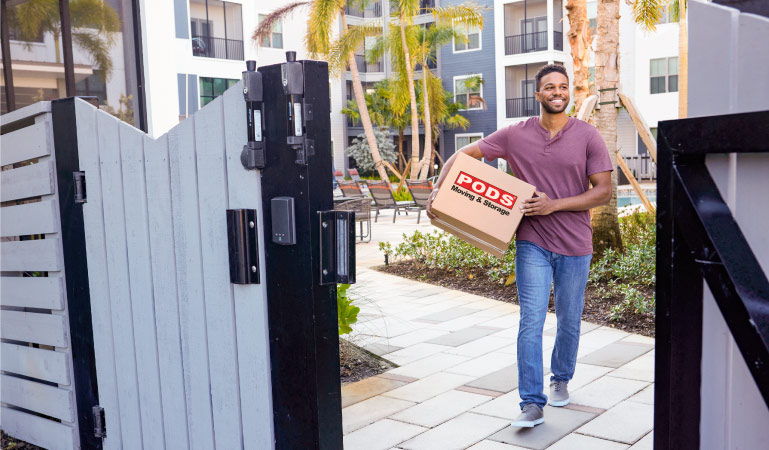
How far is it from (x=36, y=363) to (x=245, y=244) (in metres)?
2.01

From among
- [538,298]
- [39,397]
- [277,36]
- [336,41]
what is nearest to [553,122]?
[538,298]

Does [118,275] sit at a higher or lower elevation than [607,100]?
lower

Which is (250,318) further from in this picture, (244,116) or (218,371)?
(244,116)

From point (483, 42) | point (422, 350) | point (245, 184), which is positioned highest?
point (483, 42)

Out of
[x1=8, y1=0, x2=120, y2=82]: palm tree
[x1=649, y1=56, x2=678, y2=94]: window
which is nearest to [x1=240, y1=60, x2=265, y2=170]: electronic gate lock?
[x1=8, y1=0, x2=120, y2=82]: palm tree

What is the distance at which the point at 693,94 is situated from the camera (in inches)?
71.3

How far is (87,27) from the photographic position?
21.2 feet

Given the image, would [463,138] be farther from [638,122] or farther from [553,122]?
[553,122]

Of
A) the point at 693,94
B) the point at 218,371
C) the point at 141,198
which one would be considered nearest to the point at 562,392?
the point at 218,371

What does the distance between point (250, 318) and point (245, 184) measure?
0.52 meters

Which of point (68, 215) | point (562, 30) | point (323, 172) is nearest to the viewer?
point (323, 172)

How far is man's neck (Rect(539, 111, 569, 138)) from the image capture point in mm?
4289

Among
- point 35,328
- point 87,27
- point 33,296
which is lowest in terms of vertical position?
point 35,328

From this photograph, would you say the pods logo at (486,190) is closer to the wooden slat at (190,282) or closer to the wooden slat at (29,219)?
the wooden slat at (190,282)
